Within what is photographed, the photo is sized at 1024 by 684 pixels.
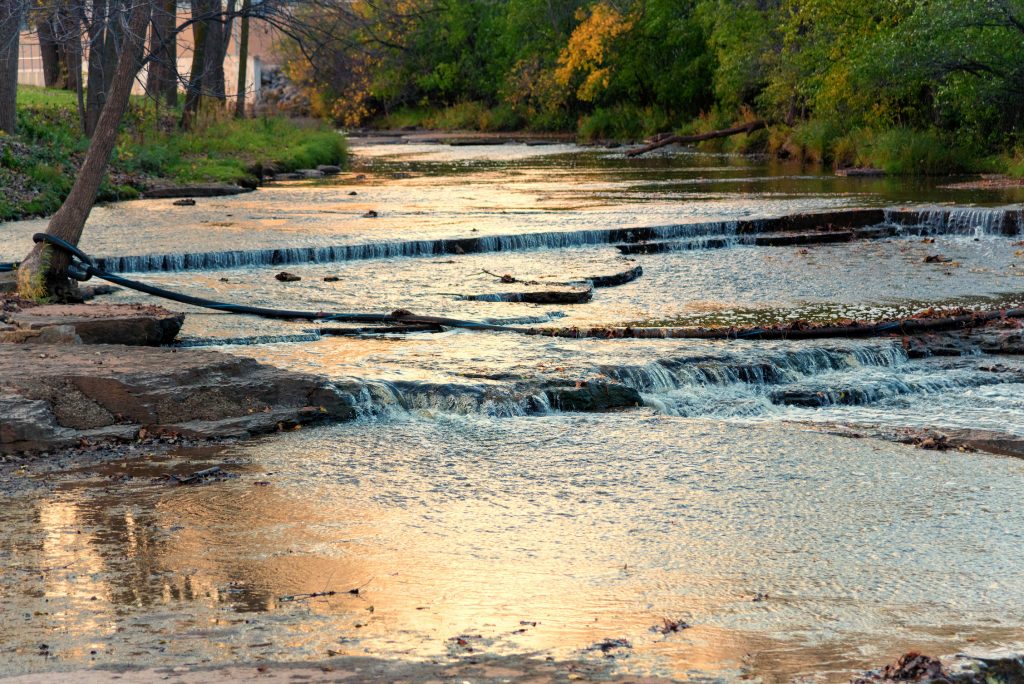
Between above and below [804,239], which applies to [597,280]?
below

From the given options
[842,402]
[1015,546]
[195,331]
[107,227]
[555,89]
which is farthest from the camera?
[555,89]

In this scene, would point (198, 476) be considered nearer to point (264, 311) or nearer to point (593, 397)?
point (593, 397)

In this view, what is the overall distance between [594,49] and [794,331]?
4221 cm

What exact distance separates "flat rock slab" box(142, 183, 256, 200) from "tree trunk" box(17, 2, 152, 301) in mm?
12673

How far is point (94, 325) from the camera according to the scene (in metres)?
11.1

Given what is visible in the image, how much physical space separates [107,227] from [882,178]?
17.2 metres

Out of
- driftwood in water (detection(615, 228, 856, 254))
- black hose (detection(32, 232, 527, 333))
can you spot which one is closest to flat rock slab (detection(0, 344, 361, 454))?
black hose (detection(32, 232, 527, 333))

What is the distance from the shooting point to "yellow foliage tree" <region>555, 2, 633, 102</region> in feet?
173

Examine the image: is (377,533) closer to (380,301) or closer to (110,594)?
(110,594)

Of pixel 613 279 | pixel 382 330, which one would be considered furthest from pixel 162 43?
pixel 613 279

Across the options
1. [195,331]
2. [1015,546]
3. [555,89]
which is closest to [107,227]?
[195,331]

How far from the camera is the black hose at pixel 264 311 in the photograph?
41.2ft

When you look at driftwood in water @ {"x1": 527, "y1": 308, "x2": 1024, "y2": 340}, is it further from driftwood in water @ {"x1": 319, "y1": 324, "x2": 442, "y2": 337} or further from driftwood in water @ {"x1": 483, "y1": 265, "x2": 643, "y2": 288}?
driftwood in water @ {"x1": 483, "y1": 265, "x2": 643, "y2": 288}

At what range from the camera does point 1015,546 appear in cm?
652
